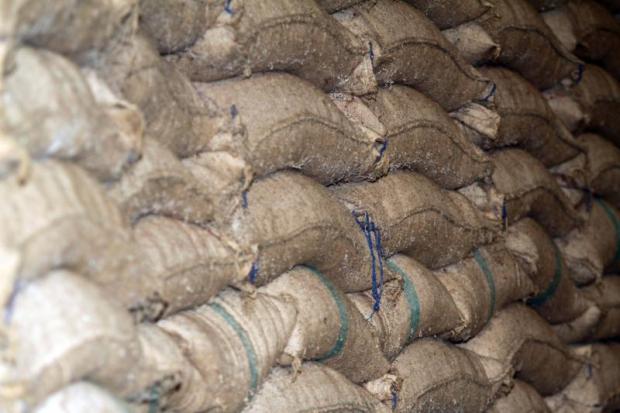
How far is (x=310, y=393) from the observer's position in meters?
2.71

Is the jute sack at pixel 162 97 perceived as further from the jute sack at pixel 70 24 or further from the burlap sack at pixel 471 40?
the burlap sack at pixel 471 40

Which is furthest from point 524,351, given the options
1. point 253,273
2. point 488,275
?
point 253,273

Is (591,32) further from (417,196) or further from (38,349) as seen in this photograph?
(38,349)

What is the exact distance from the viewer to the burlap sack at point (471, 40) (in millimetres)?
3615

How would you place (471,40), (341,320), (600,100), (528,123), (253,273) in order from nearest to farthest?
(253,273)
(341,320)
(471,40)
(528,123)
(600,100)

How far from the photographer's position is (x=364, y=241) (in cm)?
304

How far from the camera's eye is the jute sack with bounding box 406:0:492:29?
11.3 feet

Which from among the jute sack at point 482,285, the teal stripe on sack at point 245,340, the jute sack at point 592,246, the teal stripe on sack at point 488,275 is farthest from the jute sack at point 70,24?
the jute sack at point 592,246

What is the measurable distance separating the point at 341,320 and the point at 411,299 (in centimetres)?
42

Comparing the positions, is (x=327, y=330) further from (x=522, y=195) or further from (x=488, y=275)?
(x=522, y=195)

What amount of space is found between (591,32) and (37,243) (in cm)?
290

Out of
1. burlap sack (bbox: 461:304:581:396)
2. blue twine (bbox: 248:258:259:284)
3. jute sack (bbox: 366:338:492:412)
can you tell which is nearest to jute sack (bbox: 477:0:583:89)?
burlap sack (bbox: 461:304:581:396)

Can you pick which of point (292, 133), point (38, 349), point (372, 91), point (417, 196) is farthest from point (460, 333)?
point (38, 349)

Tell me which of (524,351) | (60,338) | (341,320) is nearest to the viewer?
(60,338)
